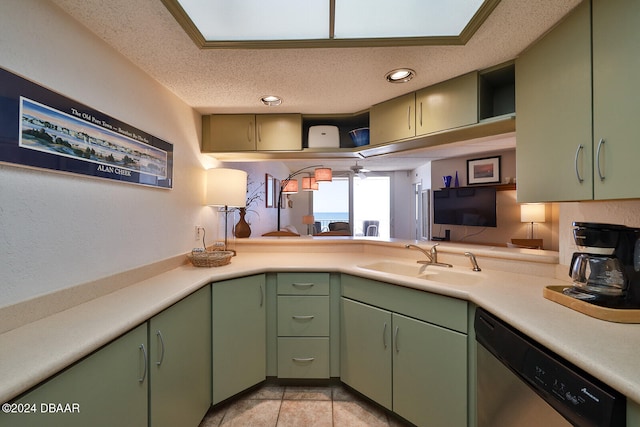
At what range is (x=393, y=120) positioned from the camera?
193 centimetres

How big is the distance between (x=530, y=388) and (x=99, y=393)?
1403 millimetres

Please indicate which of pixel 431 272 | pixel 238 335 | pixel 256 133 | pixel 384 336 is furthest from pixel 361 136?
pixel 238 335

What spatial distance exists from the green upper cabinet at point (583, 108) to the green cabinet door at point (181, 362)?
1.80m

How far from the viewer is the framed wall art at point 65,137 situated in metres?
0.90

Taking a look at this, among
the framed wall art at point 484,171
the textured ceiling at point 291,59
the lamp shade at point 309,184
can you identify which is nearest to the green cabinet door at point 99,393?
the textured ceiling at point 291,59

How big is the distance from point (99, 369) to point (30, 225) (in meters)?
0.60

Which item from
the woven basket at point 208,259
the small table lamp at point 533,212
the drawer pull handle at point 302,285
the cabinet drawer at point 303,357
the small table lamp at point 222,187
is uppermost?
the small table lamp at point 222,187

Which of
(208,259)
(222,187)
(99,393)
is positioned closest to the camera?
(99,393)

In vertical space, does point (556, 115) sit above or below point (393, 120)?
below

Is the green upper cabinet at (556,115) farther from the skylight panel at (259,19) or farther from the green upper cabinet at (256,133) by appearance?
the green upper cabinet at (256,133)

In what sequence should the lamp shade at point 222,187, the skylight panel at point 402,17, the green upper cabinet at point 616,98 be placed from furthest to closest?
the lamp shade at point 222,187, the skylight panel at point 402,17, the green upper cabinet at point 616,98

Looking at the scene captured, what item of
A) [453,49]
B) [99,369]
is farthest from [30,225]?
[453,49]

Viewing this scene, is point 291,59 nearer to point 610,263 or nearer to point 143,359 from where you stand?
point 143,359

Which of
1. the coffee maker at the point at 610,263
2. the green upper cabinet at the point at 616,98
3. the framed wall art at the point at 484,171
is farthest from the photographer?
the framed wall art at the point at 484,171
